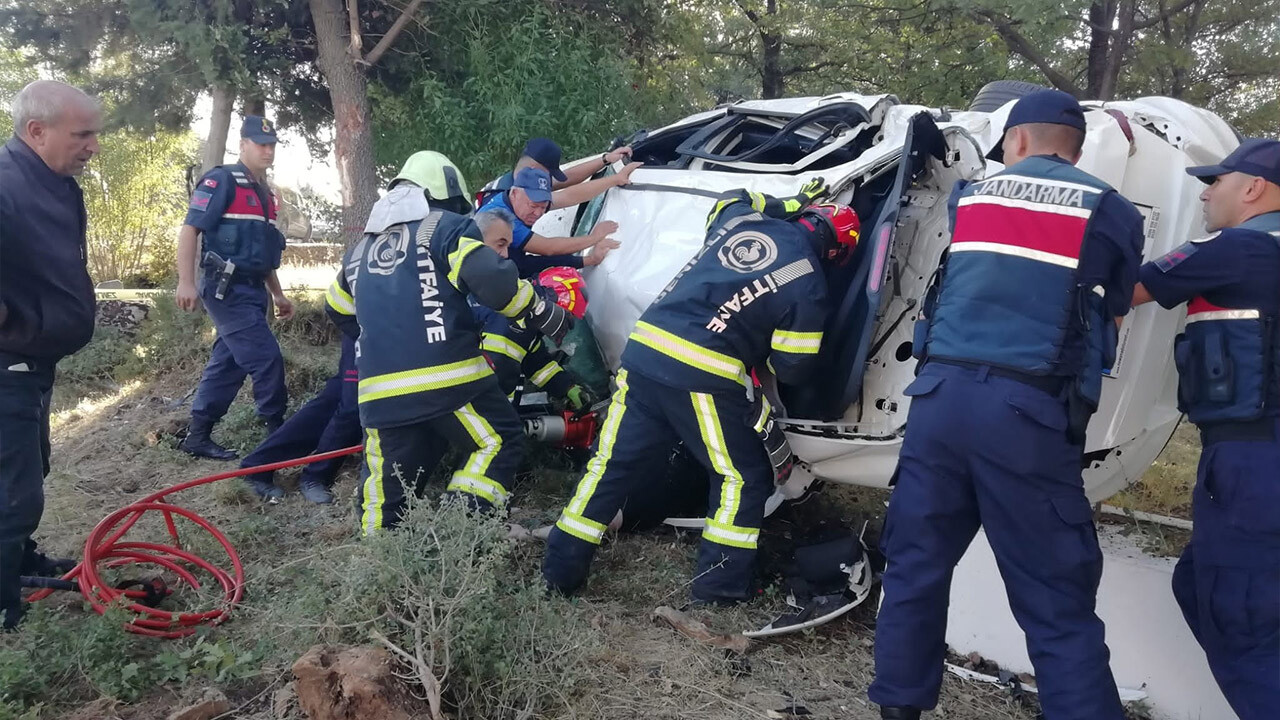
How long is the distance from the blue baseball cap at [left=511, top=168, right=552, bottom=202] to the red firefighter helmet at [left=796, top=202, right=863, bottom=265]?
148 cm

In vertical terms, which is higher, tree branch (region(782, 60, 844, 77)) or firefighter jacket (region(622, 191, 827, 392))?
tree branch (region(782, 60, 844, 77))

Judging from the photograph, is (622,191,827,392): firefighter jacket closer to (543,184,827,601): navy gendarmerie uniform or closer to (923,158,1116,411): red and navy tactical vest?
(543,184,827,601): navy gendarmerie uniform

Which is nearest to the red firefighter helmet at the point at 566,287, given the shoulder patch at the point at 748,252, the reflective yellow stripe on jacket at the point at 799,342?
the shoulder patch at the point at 748,252

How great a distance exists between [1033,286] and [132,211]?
12.0 metres

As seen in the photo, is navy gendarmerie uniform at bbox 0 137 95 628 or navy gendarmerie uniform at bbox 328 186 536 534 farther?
navy gendarmerie uniform at bbox 328 186 536 534

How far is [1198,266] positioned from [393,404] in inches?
111

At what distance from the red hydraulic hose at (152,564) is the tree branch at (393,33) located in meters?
4.03

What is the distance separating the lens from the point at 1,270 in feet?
9.32

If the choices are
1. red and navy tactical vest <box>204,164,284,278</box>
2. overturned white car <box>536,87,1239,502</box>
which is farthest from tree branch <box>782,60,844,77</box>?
red and navy tactical vest <box>204,164,284,278</box>

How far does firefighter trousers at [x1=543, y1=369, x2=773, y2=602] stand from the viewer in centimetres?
328

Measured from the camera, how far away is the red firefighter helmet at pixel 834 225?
329 centimetres

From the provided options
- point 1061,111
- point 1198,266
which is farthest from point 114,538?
point 1198,266

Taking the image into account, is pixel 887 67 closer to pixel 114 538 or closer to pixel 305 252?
pixel 114 538

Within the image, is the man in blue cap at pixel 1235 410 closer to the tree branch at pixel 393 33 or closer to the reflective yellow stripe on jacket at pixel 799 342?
the reflective yellow stripe on jacket at pixel 799 342
